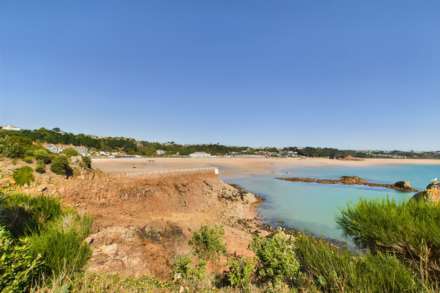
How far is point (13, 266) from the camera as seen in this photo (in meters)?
2.74

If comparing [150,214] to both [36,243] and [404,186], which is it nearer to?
[36,243]

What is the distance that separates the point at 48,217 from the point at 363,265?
6.51 m

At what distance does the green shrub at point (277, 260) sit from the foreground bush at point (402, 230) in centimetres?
164

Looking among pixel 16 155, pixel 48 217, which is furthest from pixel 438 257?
pixel 16 155

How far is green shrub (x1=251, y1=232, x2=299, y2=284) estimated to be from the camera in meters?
4.73

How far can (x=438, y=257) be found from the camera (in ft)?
9.73

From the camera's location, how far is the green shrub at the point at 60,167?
21875 mm

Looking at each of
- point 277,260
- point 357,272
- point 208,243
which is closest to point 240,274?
point 277,260

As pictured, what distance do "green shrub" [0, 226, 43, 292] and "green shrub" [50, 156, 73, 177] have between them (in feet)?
75.0

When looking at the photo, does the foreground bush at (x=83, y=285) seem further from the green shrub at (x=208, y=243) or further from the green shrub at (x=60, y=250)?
the green shrub at (x=208, y=243)

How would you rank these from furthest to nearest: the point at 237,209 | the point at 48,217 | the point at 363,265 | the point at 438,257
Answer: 1. the point at 237,209
2. the point at 48,217
3. the point at 363,265
4. the point at 438,257

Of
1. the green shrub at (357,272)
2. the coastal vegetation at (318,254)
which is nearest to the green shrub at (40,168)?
the coastal vegetation at (318,254)

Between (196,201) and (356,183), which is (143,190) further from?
(356,183)

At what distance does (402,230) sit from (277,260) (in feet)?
9.70
